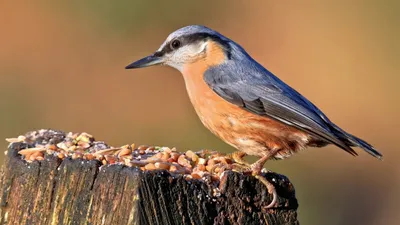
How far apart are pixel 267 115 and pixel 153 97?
22.7 feet

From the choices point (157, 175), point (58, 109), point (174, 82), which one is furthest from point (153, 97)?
point (157, 175)

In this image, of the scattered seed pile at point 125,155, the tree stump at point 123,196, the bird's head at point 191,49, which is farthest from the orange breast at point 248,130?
the tree stump at point 123,196

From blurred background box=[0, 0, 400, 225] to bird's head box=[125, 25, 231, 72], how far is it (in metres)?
3.09

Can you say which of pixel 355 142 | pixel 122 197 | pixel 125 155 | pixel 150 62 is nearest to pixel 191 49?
pixel 150 62

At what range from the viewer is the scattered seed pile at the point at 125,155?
394 centimetres

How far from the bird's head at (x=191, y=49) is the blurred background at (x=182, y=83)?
3.09 metres

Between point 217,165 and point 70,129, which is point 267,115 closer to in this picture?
point 217,165

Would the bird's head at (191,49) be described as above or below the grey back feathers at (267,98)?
above

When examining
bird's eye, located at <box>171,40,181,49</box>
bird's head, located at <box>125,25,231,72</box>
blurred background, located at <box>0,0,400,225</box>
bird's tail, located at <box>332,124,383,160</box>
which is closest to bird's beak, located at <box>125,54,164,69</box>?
bird's head, located at <box>125,25,231,72</box>

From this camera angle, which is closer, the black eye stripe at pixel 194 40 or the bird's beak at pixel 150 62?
the black eye stripe at pixel 194 40

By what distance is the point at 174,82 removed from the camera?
13008 mm

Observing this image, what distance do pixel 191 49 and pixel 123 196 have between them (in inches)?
112

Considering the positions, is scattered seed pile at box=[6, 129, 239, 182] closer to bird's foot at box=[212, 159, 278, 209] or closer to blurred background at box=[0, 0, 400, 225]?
bird's foot at box=[212, 159, 278, 209]

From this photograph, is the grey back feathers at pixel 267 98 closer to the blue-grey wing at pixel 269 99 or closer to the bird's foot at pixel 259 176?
the blue-grey wing at pixel 269 99
